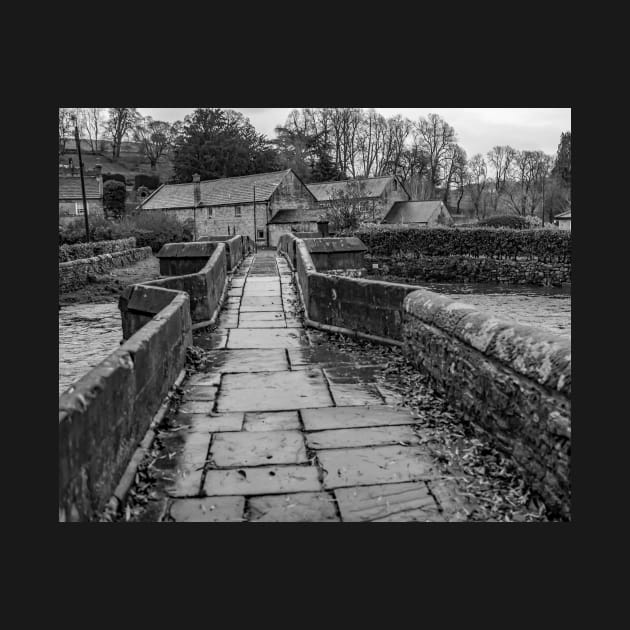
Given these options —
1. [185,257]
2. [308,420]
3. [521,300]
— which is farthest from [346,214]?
[308,420]

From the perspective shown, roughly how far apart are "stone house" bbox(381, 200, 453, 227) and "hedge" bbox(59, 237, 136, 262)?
28779mm

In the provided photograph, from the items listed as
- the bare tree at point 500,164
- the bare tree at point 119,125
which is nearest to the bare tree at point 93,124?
the bare tree at point 119,125

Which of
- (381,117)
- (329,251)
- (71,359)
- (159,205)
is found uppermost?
(381,117)

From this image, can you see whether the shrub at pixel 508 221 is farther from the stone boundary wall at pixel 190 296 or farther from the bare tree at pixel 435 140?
the stone boundary wall at pixel 190 296

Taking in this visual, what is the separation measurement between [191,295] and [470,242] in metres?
18.7

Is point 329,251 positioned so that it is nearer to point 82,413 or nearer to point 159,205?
point 82,413

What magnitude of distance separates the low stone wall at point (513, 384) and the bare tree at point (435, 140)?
57103 mm

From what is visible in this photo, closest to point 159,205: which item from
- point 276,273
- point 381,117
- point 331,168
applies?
point 331,168

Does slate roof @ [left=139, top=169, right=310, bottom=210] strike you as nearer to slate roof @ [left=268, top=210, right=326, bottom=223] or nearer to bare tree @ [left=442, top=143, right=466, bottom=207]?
slate roof @ [left=268, top=210, right=326, bottom=223]

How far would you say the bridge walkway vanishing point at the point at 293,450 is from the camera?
346cm

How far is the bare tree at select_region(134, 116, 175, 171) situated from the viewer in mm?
87500

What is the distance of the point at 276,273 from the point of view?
15.3 metres

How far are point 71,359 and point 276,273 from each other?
676 centimetres

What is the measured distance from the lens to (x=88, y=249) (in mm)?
23281
